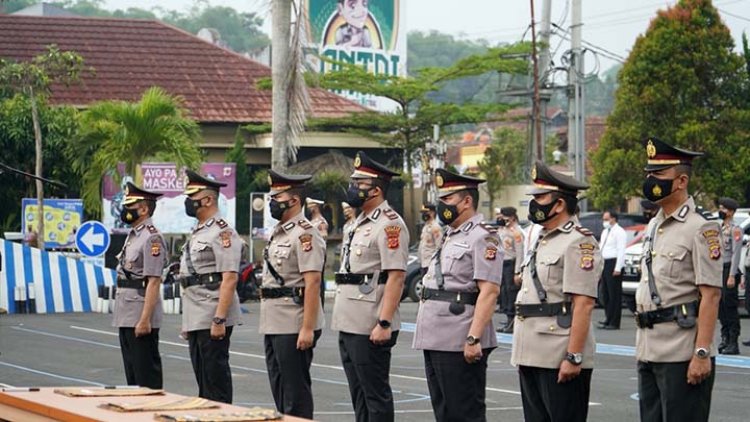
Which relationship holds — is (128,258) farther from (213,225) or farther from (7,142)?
(7,142)

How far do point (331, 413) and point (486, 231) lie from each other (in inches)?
142

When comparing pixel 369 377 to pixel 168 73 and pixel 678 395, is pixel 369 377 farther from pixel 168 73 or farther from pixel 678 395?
pixel 168 73

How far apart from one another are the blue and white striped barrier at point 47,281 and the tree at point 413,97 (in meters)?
19.3

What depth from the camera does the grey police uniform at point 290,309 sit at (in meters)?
10.6

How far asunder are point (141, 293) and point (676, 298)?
5455mm

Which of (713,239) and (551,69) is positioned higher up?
(551,69)

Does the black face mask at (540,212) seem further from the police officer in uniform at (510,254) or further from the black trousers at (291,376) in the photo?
the police officer in uniform at (510,254)

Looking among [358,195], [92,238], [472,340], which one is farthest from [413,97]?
[472,340]

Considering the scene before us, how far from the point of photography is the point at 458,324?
959cm

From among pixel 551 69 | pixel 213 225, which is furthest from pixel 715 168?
pixel 213 225

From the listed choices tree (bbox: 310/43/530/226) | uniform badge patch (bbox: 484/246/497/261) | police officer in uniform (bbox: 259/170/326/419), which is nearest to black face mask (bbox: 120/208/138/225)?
police officer in uniform (bbox: 259/170/326/419)

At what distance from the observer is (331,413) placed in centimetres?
1275

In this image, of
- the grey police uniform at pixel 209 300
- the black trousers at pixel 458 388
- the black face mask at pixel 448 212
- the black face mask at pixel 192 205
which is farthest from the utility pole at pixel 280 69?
the black trousers at pixel 458 388

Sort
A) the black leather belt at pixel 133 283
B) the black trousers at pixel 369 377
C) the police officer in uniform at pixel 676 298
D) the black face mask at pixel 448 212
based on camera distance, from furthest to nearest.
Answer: the black leather belt at pixel 133 283 → the black trousers at pixel 369 377 → the black face mask at pixel 448 212 → the police officer in uniform at pixel 676 298
